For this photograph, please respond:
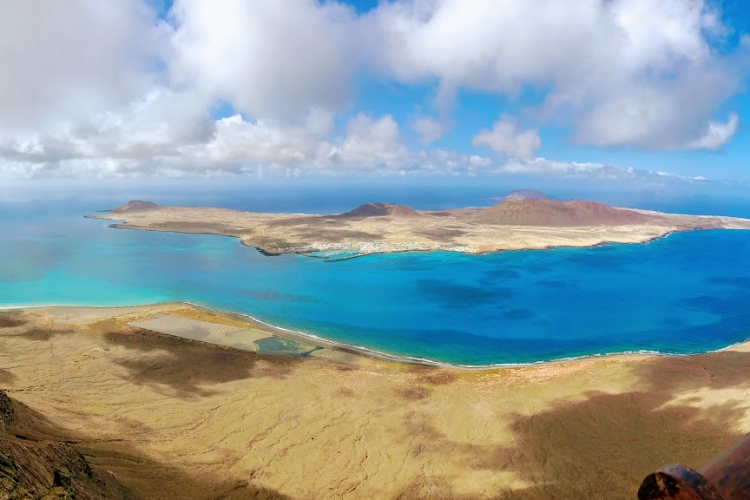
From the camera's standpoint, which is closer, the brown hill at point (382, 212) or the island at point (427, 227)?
the island at point (427, 227)

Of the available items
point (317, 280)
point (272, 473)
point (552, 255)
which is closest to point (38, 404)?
point (272, 473)

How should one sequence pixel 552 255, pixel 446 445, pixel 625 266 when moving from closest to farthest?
pixel 446 445, pixel 625 266, pixel 552 255

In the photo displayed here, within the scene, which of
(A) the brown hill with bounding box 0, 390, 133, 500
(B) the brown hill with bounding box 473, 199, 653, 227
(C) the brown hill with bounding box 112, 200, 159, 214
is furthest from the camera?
(C) the brown hill with bounding box 112, 200, 159, 214

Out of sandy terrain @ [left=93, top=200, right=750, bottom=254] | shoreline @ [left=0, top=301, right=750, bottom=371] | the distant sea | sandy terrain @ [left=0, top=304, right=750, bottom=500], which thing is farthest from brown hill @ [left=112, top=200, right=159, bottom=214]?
sandy terrain @ [left=0, top=304, right=750, bottom=500]

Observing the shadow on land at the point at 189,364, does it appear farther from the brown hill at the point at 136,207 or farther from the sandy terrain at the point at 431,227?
the brown hill at the point at 136,207

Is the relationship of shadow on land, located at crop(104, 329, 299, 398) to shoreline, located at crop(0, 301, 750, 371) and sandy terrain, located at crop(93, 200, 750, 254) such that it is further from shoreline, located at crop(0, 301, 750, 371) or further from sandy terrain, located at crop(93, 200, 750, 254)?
sandy terrain, located at crop(93, 200, 750, 254)

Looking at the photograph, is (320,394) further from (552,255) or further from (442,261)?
(552,255)

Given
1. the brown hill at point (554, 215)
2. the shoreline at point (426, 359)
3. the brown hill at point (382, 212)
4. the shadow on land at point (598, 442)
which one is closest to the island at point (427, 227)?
the brown hill at point (554, 215)
